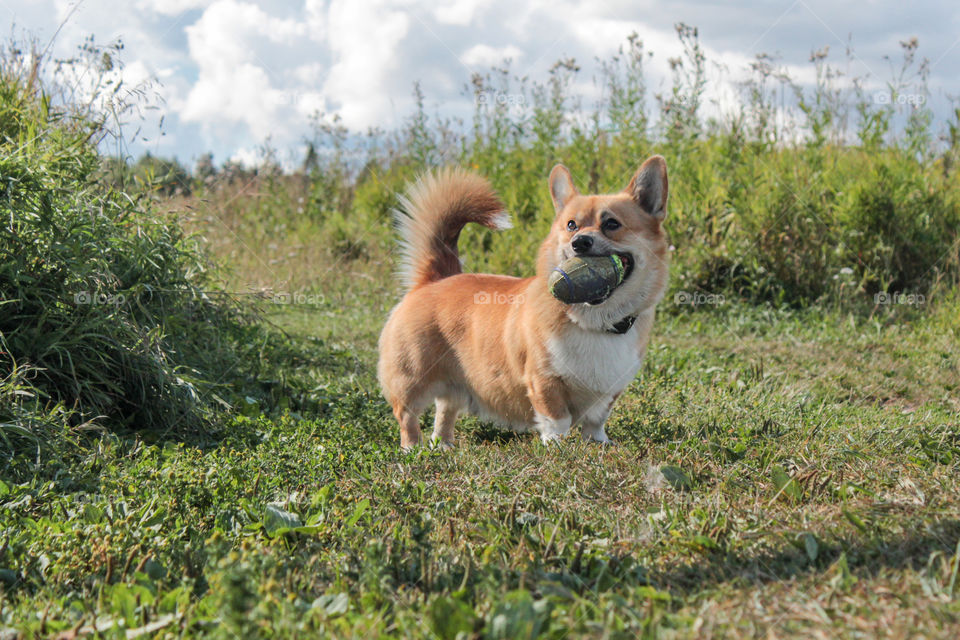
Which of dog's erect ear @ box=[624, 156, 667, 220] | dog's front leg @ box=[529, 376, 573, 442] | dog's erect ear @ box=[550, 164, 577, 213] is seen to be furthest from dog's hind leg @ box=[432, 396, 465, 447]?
dog's erect ear @ box=[624, 156, 667, 220]

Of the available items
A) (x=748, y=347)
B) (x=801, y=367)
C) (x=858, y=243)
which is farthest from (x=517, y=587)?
(x=858, y=243)

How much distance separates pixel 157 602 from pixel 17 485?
1.25 m

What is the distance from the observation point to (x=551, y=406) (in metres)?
3.26

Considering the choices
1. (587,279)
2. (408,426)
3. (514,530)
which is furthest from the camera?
(408,426)

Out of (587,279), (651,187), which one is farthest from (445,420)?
(651,187)

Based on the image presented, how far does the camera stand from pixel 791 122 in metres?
7.07

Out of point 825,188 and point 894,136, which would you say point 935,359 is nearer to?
point 825,188

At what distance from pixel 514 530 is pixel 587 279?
48.9 inches

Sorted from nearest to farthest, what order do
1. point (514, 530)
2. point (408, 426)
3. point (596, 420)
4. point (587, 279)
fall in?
point (514, 530) < point (587, 279) < point (596, 420) < point (408, 426)

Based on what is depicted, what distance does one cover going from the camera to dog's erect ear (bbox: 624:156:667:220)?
3340 millimetres

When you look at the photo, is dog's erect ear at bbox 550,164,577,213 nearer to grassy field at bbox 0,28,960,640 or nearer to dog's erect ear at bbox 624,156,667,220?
dog's erect ear at bbox 624,156,667,220

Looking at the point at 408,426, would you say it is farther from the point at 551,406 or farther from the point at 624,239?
the point at 624,239

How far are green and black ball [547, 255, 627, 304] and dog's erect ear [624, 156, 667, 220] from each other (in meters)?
0.41

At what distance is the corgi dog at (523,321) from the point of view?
3.23 m
